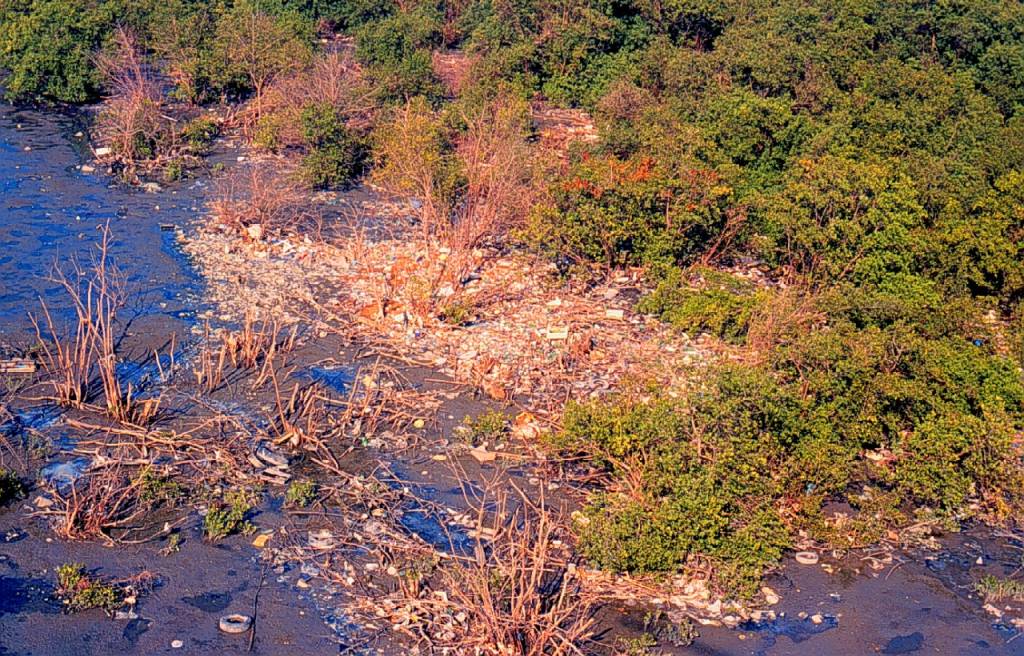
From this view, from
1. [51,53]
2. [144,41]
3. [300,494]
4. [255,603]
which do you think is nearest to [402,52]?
[144,41]

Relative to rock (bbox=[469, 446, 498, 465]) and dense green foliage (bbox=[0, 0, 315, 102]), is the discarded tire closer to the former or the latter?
rock (bbox=[469, 446, 498, 465])

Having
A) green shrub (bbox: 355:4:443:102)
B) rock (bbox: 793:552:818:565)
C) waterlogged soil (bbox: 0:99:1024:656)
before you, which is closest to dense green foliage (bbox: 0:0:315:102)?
green shrub (bbox: 355:4:443:102)

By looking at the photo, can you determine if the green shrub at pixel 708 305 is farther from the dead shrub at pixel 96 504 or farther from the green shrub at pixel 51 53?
the green shrub at pixel 51 53

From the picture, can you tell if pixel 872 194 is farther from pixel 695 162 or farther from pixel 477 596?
pixel 477 596

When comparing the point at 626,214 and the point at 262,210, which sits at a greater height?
the point at 626,214

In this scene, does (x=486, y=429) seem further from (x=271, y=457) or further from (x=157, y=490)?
(x=157, y=490)

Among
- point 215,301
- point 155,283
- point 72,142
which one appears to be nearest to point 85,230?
point 155,283
